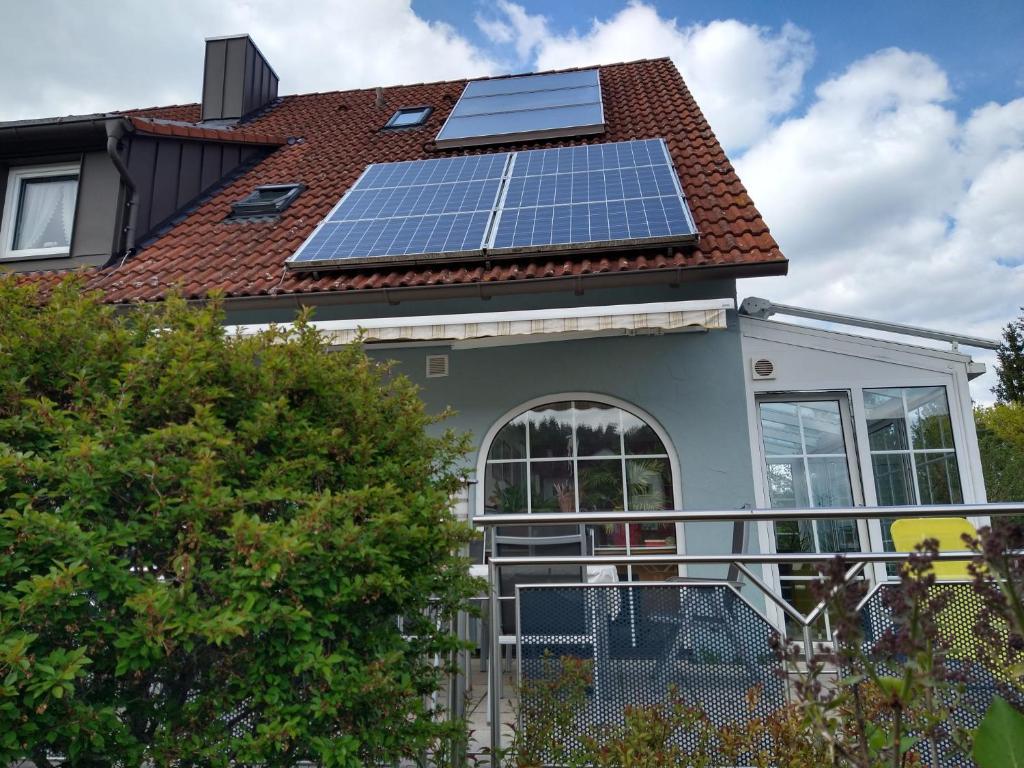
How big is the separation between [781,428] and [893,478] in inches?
46.2

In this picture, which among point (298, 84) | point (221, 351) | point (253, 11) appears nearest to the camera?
point (221, 351)

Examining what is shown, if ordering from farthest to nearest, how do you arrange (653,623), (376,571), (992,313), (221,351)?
(992,313), (653,623), (221,351), (376,571)

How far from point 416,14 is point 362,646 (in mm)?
20699

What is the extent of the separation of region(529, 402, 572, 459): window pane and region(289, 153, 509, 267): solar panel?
1.92m

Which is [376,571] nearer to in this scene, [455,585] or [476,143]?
[455,585]

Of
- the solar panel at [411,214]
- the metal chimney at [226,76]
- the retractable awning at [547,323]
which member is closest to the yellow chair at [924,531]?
the retractable awning at [547,323]

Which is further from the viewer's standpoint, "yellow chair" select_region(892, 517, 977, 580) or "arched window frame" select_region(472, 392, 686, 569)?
"arched window frame" select_region(472, 392, 686, 569)

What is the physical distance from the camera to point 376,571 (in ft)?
7.97

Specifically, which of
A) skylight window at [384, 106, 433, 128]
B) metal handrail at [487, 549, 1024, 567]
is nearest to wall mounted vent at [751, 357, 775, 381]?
metal handrail at [487, 549, 1024, 567]

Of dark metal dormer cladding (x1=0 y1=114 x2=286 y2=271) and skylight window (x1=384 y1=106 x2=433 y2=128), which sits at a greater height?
skylight window (x1=384 y1=106 x2=433 y2=128)

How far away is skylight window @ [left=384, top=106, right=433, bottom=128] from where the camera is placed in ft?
40.1

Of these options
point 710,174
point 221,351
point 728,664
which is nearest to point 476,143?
point 710,174

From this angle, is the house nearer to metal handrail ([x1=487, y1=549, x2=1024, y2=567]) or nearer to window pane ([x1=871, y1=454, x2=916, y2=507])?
window pane ([x1=871, y1=454, x2=916, y2=507])

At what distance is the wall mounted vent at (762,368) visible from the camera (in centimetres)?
691
